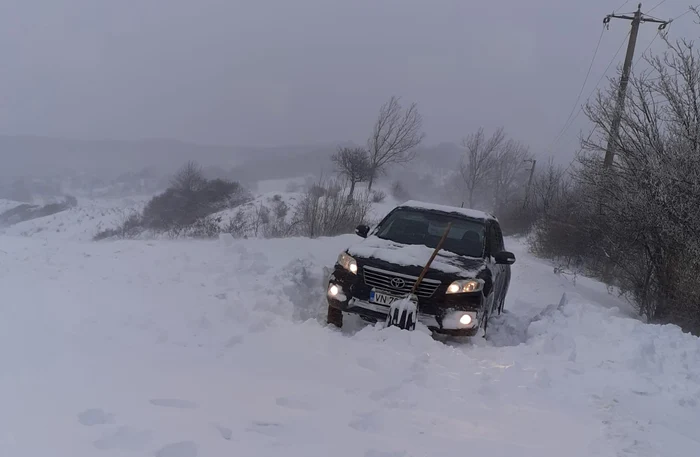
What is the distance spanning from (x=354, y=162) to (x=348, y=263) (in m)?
29.0

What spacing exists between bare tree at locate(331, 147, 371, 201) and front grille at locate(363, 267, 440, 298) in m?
27.4

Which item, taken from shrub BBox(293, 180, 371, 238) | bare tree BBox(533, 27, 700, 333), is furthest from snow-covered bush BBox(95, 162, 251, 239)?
bare tree BBox(533, 27, 700, 333)

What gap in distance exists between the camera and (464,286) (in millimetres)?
5270

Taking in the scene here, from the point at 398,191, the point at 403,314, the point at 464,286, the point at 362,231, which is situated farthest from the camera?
the point at 398,191

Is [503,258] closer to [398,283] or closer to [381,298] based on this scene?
[398,283]

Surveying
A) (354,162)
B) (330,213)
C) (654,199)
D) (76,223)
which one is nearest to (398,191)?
(354,162)

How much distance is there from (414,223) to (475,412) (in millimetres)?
3562

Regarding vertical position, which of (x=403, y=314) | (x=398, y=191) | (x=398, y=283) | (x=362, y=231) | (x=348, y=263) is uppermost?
(x=362, y=231)

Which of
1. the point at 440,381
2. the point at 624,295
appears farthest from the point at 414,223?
the point at 624,295

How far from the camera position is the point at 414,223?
267 inches

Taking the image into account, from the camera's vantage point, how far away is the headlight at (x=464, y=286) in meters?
5.23

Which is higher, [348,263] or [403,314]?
[348,263]

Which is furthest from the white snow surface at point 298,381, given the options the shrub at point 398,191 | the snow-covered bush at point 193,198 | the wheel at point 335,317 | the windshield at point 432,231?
the shrub at point 398,191

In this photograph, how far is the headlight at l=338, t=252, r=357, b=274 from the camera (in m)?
5.54
